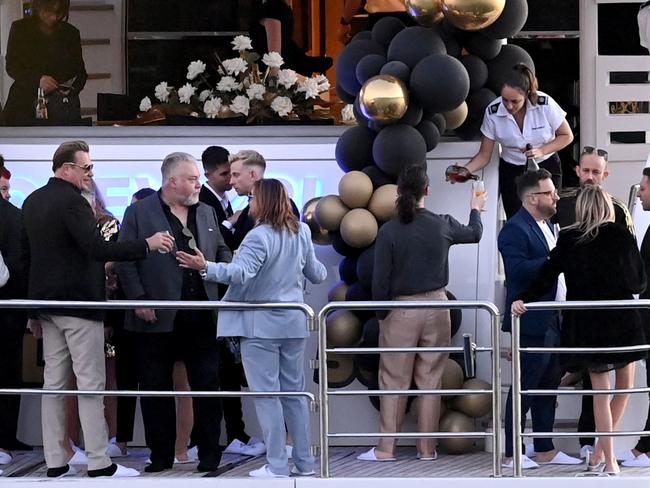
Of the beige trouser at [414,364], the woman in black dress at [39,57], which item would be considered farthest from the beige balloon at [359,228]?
the woman in black dress at [39,57]

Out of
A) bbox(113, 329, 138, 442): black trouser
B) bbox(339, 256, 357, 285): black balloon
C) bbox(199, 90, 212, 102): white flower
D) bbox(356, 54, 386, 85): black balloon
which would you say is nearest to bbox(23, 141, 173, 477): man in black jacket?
bbox(113, 329, 138, 442): black trouser

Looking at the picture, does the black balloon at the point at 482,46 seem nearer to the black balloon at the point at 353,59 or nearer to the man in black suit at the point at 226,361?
the black balloon at the point at 353,59

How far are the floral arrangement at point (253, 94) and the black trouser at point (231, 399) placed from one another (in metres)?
1.53

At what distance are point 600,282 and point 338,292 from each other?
1.36 m

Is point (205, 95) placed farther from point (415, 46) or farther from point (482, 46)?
point (482, 46)

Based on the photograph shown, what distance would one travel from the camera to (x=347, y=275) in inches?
293

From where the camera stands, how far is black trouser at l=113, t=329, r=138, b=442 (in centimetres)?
→ 720

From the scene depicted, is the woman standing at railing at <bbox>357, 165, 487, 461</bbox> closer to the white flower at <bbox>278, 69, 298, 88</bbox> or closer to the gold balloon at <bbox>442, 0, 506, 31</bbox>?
the gold balloon at <bbox>442, 0, 506, 31</bbox>

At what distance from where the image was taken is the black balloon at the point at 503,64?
7.70m

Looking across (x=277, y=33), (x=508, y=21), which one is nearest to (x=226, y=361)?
(x=508, y=21)

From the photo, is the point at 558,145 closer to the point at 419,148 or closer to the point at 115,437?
the point at 419,148

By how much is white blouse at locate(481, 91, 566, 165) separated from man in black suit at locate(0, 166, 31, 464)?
2290 mm

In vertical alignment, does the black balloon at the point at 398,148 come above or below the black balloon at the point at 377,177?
above

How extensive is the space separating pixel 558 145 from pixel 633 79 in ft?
6.44
